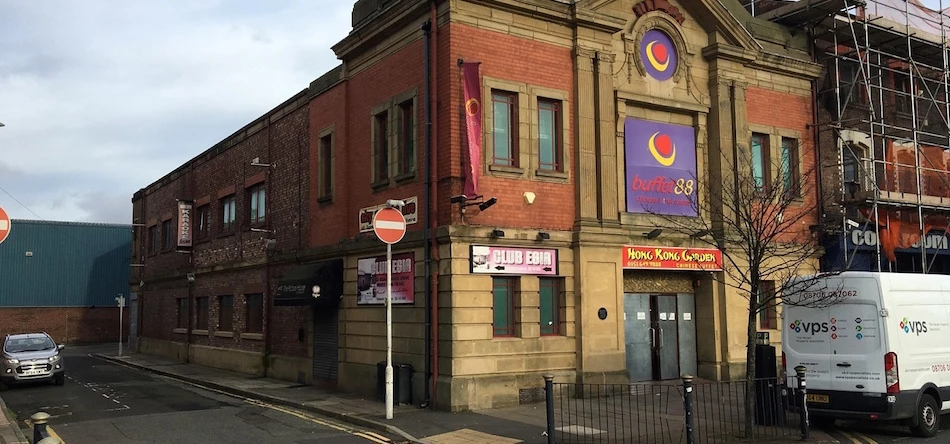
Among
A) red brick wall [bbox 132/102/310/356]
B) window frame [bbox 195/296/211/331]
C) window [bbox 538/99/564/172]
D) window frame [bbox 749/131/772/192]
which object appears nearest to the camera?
window [bbox 538/99/564/172]

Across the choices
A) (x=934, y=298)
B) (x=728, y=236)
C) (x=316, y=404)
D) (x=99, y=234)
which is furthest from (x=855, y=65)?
(x=99, y=234)

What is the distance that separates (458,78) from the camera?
16.0 meters

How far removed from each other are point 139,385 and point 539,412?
45.4ft

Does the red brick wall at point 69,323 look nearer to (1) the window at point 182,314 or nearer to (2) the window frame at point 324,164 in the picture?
(1) the window at point 182,314

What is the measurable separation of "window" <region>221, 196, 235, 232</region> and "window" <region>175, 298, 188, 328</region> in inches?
203

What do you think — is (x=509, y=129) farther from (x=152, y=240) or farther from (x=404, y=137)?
(x=152, y=240)

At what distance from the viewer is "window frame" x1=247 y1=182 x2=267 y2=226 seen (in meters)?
25.3

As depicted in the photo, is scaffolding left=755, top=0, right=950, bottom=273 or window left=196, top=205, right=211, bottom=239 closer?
scaffolding left=755, top=0, right=950, bottom=273

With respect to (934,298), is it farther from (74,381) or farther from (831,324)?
(74,381)

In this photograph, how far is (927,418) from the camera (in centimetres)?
1241

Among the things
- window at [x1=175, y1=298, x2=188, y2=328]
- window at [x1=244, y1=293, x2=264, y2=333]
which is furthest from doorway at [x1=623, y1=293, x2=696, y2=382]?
window at [x1=175, y1=298, x2=188, y2=328]

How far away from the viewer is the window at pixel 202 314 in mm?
29688

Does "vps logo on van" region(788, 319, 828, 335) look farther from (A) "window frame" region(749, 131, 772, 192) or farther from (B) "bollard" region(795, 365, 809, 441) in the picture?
(A) "window frame" region(749, 131, 772, 192)

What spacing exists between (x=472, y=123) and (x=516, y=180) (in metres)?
1.73
